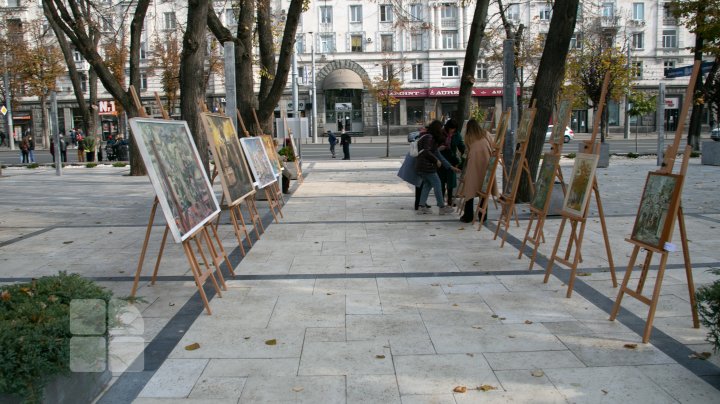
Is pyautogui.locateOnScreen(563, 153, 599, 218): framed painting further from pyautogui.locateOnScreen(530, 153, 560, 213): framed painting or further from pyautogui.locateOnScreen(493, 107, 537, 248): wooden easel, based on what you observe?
pyautogui.locateOnScreen(493, 107, 537, 248): wooden easel

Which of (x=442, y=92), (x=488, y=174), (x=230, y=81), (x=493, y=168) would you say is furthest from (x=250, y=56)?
(x=442, y=92)

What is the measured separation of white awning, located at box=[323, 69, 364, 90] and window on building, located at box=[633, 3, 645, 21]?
78.2 feet

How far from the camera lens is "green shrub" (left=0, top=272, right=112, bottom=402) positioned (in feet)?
10.6

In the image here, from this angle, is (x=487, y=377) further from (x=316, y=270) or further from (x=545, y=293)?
(x=316, y=270)

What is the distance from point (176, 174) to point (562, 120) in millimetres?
4659

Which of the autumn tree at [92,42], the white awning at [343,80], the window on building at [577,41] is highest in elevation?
the window on building at [577,41]

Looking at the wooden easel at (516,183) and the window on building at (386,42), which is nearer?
the wooden easel at (516,183)

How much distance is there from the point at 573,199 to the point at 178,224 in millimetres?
3777

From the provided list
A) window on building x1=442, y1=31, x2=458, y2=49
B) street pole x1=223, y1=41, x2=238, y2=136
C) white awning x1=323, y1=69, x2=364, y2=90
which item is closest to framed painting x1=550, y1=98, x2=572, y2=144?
street pole x1=223, y1=41, x2=238, y2=136

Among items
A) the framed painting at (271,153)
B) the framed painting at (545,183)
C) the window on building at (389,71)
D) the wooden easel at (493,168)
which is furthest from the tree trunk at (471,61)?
the window on building at (389,71)

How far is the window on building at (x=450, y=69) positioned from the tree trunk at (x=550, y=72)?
4386 cm

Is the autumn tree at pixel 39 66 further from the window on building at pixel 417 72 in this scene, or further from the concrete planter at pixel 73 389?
the concrete planter at pixel 73 389

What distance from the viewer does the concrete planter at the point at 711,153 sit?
2180 centimetres

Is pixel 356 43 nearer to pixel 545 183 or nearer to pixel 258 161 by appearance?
pixel 258 161
